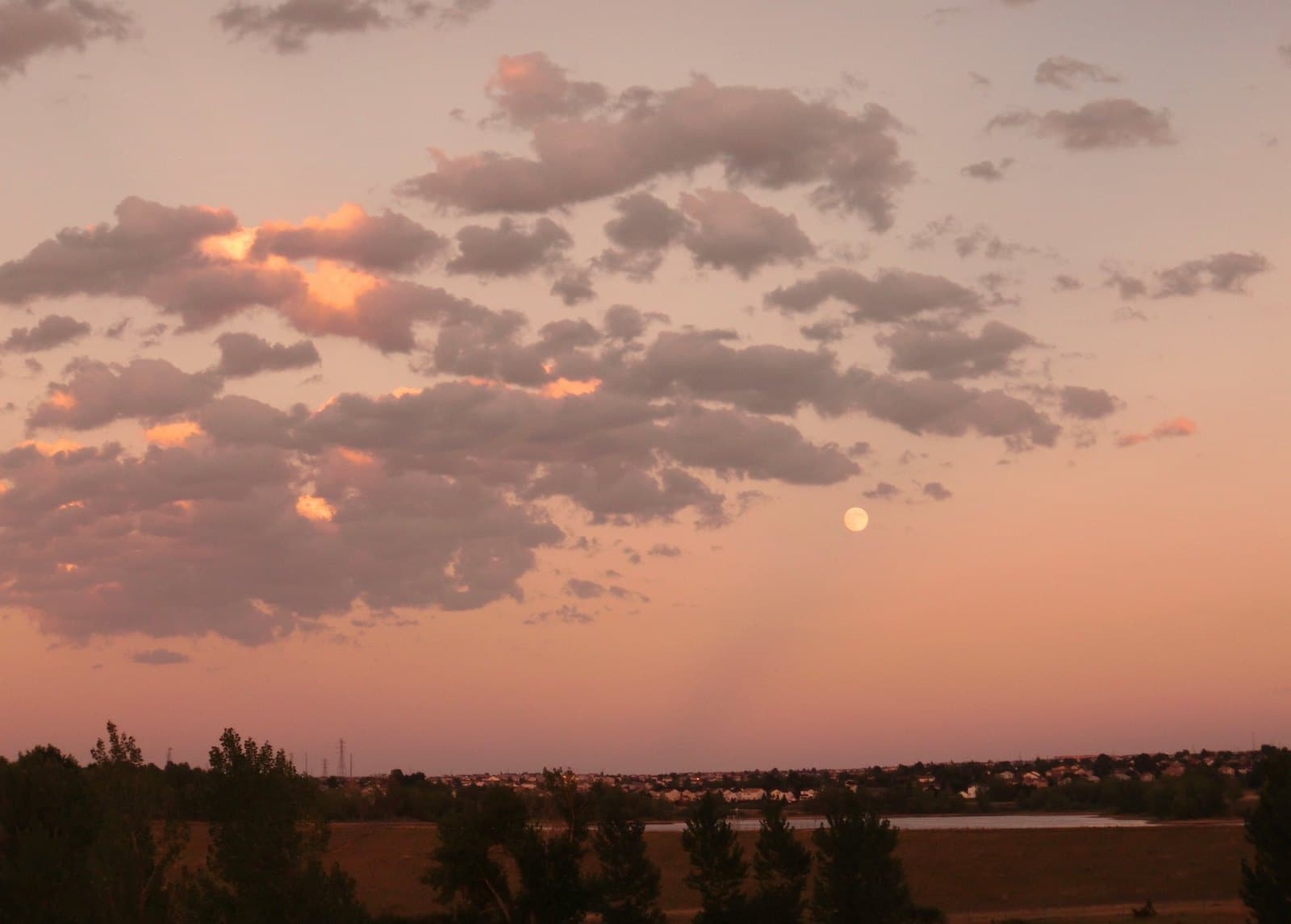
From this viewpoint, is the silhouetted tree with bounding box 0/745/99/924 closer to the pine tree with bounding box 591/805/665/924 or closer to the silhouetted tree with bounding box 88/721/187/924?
the silhouetted tree with bounding box 88/721/187/924

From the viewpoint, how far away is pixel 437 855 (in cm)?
8106

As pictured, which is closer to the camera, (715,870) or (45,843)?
(45,843)

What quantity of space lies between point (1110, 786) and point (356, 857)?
323 ft

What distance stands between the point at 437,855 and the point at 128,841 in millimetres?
19656

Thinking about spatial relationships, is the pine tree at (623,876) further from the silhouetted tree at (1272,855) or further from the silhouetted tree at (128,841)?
the silhouetted tree at (1272,855)

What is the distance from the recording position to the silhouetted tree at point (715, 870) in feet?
253

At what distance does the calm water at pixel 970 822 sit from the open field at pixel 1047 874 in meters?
10.1

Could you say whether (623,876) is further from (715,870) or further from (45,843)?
(45,843)

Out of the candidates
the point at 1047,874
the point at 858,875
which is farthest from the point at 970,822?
the point at 858,875

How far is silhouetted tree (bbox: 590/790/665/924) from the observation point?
78.5m

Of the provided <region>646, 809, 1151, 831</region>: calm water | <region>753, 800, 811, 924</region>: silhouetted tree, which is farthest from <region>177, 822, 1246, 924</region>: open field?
<region>753, 800, 811, 924</region>: silhouetted tree

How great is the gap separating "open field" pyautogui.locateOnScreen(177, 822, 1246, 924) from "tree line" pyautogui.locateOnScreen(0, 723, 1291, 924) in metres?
16.1

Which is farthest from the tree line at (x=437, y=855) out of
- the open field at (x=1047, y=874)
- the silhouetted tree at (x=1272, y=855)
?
the open field at (x=1047, y=874)

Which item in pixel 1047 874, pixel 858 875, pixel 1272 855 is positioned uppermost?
pixel 1272 855
